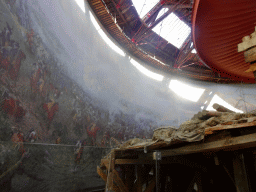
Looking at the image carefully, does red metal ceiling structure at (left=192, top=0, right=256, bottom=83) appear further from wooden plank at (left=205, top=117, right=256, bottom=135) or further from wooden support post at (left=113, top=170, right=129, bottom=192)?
wooden support post at (left=113, top=170, right=129, bottom=192)

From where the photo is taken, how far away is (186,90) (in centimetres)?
1834

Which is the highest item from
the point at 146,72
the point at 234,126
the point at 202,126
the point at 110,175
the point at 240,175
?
the point at 146,72

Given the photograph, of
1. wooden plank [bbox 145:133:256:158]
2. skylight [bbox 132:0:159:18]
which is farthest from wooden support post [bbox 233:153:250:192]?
skylight [bbox 132:0:159:18]

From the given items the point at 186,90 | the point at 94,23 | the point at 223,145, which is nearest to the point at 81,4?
the point at 94,23

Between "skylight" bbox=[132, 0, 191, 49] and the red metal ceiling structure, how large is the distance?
10.1 meters

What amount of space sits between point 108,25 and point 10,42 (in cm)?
838

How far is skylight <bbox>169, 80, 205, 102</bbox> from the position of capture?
18.0 m

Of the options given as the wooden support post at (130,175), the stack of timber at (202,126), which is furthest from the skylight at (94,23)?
the stack of timber at (202,126)

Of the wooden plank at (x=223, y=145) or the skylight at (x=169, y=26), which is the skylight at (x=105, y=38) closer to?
the skylight at (x=169, y=26)

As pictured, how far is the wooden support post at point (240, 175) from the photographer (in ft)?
8.55

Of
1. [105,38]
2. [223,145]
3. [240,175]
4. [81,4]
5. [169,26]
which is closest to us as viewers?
[223,145]

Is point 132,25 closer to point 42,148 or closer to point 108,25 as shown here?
point 108,25

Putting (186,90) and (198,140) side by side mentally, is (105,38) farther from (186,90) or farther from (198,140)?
(198,140)

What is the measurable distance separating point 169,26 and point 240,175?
15642 millimetres
